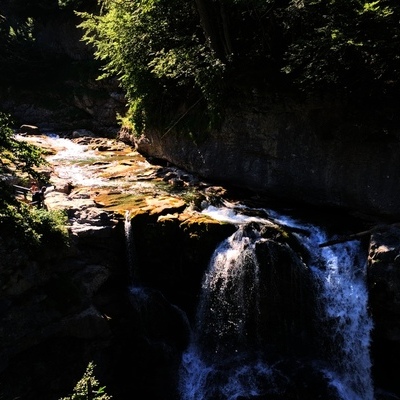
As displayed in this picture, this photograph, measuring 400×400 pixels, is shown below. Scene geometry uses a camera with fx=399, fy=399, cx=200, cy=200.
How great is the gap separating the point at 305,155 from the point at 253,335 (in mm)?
6691

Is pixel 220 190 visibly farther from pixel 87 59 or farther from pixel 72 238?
pixel 87 59

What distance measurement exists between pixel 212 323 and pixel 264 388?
2218 mm

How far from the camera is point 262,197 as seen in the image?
15.3m

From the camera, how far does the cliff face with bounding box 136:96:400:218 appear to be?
12.9 m

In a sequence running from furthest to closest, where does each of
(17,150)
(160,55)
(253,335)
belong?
(160,55) < (253,335) < (17,150)

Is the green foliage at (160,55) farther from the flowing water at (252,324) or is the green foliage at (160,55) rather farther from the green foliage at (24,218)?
the green foliage at (24,218)

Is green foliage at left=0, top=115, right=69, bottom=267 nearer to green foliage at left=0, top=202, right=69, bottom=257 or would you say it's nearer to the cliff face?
green foliage at left=0, top=202, right=69, bottom=257

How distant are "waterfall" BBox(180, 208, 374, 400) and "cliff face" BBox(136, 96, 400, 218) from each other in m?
2.43

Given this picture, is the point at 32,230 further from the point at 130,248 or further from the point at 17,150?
the point at 130,248

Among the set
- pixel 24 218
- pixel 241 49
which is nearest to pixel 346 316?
pixel 24 218

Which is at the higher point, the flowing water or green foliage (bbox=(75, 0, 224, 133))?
green foliage (bbox=(75, 0, 224, 133))

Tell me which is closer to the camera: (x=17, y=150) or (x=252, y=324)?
(x=17, y=150)

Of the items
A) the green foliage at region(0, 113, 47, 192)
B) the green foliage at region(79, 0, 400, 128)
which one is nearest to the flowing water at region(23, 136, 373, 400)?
the green foliage at region(0, 113, 47, 192)

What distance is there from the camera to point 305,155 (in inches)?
566
